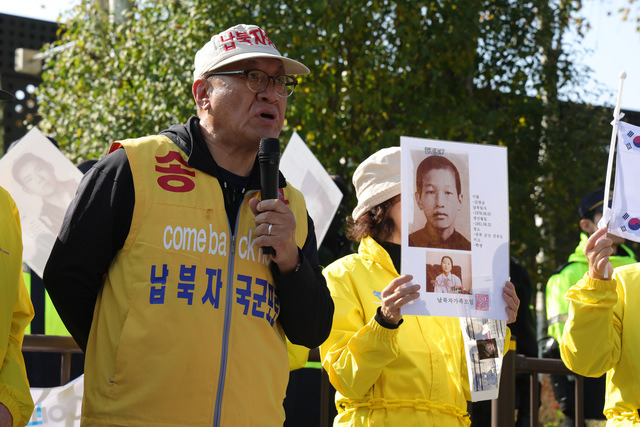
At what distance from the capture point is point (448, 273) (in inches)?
132

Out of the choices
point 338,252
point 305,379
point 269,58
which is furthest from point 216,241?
point 338,252

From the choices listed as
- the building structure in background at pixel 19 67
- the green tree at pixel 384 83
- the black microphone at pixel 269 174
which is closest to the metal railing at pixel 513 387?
the black microphone at pixel 269 174

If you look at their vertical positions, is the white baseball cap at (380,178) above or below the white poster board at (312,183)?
below

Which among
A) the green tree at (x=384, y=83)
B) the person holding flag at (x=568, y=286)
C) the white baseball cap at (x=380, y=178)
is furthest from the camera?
the green tree at (x=384, y=83)

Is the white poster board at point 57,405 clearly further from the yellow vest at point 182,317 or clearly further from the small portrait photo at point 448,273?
the small portrait photo at point 448,273

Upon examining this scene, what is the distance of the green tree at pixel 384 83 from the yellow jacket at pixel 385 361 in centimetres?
510

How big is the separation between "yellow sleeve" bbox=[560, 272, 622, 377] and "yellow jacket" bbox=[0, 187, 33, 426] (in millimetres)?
2110

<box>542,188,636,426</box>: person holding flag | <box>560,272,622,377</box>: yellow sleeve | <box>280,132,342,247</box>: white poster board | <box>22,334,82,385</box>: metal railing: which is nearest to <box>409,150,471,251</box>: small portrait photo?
<box>560,272,622,377</box>: yellow sleeve

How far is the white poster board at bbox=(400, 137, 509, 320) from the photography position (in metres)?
3.31

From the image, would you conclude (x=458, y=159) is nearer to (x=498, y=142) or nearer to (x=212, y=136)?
(x=212, y=136)

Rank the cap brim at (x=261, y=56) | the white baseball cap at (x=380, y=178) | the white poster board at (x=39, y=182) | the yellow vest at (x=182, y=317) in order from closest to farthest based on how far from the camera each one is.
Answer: the yellow vest at (x=182, y=317), the cap brim at (x=261, y=56), the white baseball cap at (x=380, y=178), the white poster board at (x=39, y=182)

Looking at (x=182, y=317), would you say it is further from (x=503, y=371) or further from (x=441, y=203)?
(x=503, y=371)

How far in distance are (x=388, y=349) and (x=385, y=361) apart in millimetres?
52

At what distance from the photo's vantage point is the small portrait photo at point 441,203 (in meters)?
3.35
